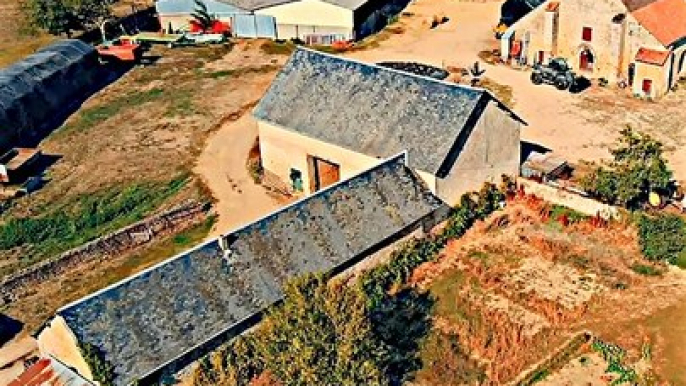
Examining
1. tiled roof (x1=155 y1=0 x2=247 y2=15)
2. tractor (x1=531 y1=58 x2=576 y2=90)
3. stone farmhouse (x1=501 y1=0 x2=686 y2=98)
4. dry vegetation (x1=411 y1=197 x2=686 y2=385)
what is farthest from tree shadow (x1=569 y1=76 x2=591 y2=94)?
tiled roof (x1=155 y1=0 x2=247 y2=15)

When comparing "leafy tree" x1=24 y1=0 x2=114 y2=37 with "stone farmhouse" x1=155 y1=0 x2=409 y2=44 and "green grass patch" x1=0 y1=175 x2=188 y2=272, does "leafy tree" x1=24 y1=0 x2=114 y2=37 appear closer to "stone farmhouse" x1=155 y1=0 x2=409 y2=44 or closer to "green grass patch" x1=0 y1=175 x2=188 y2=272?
"stone farmhouse" x1=155 y1=0 x2=409 y2=44

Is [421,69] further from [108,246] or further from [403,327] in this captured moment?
[403,327]

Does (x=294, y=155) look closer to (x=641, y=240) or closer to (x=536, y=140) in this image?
(x=536, y=140)

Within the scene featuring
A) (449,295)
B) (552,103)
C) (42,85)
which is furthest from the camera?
(42,85)

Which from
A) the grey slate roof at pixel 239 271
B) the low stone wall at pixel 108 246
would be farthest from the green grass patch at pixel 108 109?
the grey slate roof at pixel 239 271

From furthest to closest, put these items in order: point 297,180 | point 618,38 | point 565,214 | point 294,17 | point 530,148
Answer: point 294,17 < point 618,38 < point 530,148 < point 297,180 < point 565,214

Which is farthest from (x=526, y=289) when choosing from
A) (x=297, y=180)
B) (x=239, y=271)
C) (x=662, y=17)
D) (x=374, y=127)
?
(x=662, y=17)

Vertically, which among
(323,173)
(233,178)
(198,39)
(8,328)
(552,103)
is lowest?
(8,328)

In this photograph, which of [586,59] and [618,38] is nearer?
[618,38]
